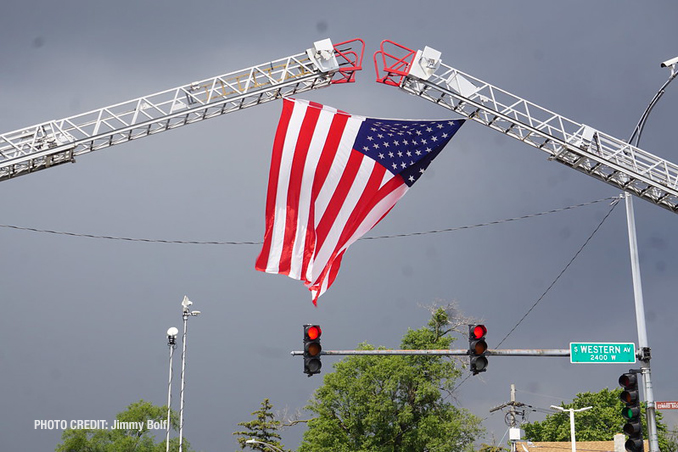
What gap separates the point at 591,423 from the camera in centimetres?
9331

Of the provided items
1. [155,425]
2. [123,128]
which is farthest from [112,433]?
[123,128]

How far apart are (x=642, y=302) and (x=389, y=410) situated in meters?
40.0

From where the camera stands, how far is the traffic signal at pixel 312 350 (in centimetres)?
2153

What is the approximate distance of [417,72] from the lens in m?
28.7

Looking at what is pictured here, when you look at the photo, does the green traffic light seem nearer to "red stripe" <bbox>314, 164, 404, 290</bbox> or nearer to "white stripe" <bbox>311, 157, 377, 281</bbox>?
"red stripe" <bbox>314, 164, 404, 290</bbox>

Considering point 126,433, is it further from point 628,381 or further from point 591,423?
point 628,381

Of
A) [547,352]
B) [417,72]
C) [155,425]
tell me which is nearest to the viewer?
[547,352]

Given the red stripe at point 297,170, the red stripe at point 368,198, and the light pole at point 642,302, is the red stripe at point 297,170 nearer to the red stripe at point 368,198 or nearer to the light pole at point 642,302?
the red stripe at point 368,198

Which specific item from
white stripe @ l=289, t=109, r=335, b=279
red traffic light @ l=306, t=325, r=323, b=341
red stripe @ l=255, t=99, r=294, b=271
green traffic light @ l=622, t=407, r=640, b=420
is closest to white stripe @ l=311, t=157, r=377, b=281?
white stripe @ l=289, t=109, r=335, b=279

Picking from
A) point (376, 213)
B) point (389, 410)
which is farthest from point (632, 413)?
point (389, 410)

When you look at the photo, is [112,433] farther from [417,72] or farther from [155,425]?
[417,72]

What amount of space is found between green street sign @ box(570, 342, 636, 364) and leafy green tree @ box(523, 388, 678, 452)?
7063cm

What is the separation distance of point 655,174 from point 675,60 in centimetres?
436

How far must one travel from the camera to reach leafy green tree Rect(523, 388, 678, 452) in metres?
90.9
